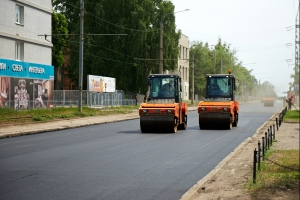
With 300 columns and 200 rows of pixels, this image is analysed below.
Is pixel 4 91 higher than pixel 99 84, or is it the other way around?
pixel 99 84

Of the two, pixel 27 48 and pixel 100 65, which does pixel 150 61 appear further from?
pixel 27 48

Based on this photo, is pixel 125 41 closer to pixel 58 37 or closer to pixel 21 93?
pixel 58 37

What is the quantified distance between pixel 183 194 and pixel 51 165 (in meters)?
5.25

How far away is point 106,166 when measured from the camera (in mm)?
14414

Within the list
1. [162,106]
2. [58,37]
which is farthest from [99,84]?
[162,106]

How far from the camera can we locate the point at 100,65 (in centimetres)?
6781

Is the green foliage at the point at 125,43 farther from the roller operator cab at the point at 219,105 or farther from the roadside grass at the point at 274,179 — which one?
the roadside grass at the point at 274,179

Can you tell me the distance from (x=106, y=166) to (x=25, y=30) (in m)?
31.4

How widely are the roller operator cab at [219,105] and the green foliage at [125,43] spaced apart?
35280 mm

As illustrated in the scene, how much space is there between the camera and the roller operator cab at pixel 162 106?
27.0 metres

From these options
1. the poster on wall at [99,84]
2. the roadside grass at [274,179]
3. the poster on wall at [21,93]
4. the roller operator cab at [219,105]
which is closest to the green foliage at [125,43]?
the poster on wall at [99,84]

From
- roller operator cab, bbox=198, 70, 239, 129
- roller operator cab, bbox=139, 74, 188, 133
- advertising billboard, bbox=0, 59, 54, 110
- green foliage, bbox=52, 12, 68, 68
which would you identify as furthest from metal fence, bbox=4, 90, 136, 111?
roller operator cab, bbox=198, 70, 239, 129

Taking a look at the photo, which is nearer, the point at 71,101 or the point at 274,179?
the point at 274,179

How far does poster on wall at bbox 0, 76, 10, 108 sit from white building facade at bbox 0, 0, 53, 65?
6.20 feet
